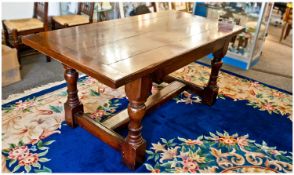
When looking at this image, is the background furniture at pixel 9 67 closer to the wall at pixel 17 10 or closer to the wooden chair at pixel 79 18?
the wooden chair at pixel 79 18

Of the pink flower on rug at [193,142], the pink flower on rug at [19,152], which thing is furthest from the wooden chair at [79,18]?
the pink flower on rug at [193,142]

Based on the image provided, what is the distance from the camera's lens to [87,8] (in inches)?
140

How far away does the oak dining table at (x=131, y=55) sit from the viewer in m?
1.31

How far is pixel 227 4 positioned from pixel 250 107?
5.44ft

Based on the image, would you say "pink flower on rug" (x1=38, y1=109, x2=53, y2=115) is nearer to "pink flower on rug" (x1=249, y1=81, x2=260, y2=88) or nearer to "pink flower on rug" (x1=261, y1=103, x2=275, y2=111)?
"pink flower on rug" (x1=261, y1=103, x2=275, y2=111)

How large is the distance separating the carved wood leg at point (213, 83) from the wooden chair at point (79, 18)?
1859mm

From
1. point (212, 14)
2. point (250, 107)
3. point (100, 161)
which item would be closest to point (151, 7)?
point (212, 14)

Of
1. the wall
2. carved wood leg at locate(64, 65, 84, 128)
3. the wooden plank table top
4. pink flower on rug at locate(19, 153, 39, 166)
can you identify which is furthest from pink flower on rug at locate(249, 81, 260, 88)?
the wall

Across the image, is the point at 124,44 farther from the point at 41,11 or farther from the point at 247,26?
the point at 247,26

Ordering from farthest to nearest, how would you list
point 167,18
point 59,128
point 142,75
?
1. point 167,18
2. point 59,128
3. point 142,75

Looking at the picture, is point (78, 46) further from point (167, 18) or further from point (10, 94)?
point (10, 94)

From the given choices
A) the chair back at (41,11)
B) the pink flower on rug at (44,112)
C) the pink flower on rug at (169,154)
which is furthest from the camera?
the chair back at (41,11)

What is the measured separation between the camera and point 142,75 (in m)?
1.28

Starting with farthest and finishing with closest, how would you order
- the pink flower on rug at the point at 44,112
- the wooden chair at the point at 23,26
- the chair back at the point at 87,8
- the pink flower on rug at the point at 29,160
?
the chair back at the point at 87,8 < the wooden chair at the point at 23,26 < the pink flower on rug at the point at 44,112 < the pink flower on rug at the point at 29,160
